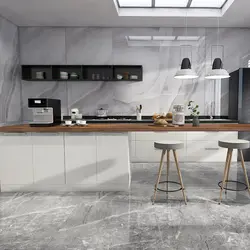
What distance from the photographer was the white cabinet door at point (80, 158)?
3.11 metres

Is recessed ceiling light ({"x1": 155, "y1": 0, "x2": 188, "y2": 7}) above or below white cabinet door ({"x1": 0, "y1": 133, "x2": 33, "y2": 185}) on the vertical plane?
above

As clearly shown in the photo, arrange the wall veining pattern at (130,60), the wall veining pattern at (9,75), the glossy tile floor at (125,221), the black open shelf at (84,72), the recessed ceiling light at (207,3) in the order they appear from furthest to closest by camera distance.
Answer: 1. the wall veining pattern at (130,60)
2. the black open shelf at (84,72)
3. the wall veining pattern at (9,75)
4. the recessed ceiling light at (207,3)
5. the glossy tile floor at (125,221)

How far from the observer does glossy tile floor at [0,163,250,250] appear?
1985mm

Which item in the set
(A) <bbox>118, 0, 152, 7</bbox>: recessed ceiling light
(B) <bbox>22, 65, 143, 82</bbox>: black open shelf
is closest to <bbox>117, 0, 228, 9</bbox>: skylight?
(A) <bbox>118, 0, 152, 7</bbox>: recessed ceiling light

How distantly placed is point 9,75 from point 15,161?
98.7 inches

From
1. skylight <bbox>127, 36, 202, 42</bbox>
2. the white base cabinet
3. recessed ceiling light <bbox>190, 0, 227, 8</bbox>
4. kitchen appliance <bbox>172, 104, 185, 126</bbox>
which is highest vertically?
recessed ceiling light <bbox>190, 0, 227, 8</bbox>

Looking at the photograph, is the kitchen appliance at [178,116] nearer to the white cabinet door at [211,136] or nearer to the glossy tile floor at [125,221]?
the glossy tile floor at [125,221]

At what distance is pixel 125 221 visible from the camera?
7.70ft

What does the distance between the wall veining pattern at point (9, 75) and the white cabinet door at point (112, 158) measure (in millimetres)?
2586

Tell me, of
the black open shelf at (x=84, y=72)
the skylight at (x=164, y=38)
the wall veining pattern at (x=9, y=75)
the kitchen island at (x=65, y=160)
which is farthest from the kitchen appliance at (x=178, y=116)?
the wall veining pattern at (x=9, y=75)

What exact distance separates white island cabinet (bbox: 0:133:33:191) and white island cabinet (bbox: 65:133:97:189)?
507mm

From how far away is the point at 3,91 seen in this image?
4.67 metres

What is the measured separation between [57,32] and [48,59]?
64 cm

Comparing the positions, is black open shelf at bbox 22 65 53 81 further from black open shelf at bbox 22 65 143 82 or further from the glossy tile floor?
the glossy tile floor
